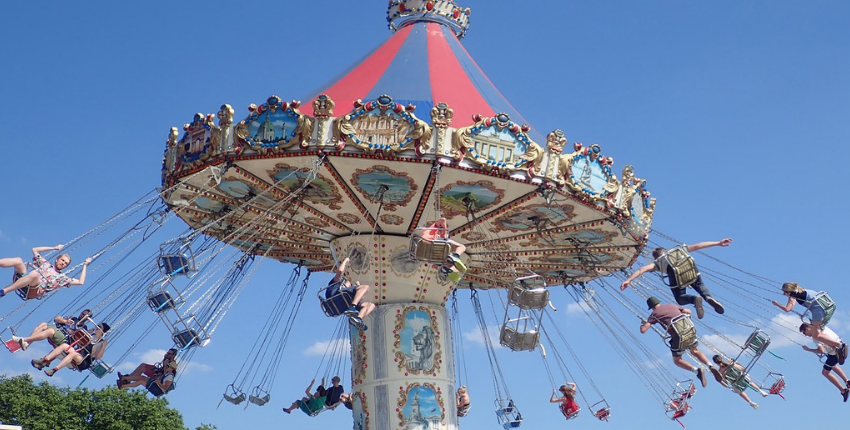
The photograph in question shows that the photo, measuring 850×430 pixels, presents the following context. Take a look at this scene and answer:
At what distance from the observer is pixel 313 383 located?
17.1 m

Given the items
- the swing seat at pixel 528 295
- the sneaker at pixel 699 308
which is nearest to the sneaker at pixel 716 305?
the sneaker at pixel 699 308

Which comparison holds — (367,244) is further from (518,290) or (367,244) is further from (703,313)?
(703,313)

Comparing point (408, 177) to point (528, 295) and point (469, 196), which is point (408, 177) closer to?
point (469, 196)

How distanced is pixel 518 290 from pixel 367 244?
2628 mm

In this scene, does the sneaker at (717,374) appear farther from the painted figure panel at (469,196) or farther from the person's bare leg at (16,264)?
the person's bare leg at (16,264)

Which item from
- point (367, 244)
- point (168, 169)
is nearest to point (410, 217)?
point (367, 244)

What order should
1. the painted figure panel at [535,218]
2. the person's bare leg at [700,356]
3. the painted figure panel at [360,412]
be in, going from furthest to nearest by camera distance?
the painted figure panel at [360,412]
the painted figure panel at [535,218]
the person's bare leg at [700,356]

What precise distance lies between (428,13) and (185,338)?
253 inches

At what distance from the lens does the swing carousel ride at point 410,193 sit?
13.2 meters

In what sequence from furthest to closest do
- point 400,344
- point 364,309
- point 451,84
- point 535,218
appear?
point 400,344 < point 535,218 < point 451,84 < point 364,309

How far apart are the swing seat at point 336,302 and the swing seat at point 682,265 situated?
3.99 metres

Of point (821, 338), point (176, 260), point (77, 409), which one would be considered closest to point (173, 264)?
point (176, 260)

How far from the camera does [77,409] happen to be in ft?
85.6

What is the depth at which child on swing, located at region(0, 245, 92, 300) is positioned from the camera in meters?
12.9
